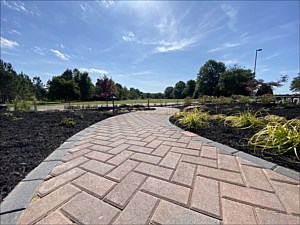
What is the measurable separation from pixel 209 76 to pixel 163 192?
40.6 meters

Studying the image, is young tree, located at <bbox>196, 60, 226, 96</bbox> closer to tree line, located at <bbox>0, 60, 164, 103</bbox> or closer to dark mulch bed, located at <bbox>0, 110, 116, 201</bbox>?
tree line, located at <bbox>0, 60, 164, 103</bbox>

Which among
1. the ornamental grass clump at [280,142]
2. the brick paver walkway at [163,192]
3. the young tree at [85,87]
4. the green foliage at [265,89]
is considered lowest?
the brick paver walkway at [163,192]

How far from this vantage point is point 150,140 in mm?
3080

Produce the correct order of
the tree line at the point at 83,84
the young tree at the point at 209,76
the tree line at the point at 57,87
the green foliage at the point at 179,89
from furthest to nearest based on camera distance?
1. the green foliage at the point at 179,89
2. the young tree at the point at 209,76
3. the tree line at the point at 83,84
4. the tree line at the point at 57,87

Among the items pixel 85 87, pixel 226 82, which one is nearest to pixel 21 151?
pixel 226 82

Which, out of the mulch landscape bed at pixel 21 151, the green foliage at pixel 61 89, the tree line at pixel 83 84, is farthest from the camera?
the green foliage at pixel 61 89

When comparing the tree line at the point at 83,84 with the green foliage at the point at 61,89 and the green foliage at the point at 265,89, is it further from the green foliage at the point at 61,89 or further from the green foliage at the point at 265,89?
the green foliage at the point at 265,89

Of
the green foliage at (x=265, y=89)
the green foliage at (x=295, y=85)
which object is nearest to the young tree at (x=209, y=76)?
the green foliage at (x=295, y=85)

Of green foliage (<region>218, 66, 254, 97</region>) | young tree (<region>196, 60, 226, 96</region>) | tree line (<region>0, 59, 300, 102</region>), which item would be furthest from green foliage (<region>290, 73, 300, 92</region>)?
young tree (<region>196, 60, 226, 96</region>)

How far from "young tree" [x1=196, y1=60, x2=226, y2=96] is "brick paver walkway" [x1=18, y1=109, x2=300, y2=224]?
37763mm

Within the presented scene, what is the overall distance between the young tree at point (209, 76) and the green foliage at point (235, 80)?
4.80m

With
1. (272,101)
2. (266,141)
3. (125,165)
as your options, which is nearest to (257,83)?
(272,101)

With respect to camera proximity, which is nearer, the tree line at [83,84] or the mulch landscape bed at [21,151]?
the mulch landscape bed at [21,151]

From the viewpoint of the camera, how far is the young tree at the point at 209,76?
37.0 m
